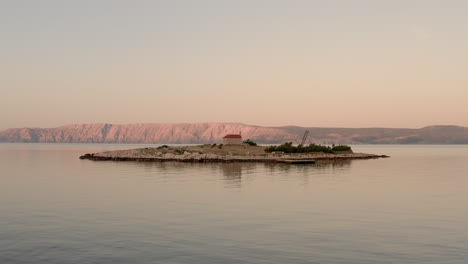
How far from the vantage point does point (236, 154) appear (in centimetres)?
11275

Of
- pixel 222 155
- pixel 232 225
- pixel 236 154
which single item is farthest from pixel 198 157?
pixel 232 225

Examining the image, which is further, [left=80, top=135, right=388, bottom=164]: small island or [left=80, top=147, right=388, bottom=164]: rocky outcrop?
[left=80, top=135, right=388, bottom=164]: small island

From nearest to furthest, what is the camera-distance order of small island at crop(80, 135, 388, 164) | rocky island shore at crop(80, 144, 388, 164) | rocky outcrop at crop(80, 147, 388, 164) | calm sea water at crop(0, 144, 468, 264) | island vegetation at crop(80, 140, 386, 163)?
calm sea water at crop(0, 144, 468, 264) → rocky outcrop at crop(80, 147, 388, 164) → rocky island shore at crop(80, 144, 388, 164) → small island at crop(80, 135, 388, 164) → island vegetation at crop(80, 140, 386, 163)

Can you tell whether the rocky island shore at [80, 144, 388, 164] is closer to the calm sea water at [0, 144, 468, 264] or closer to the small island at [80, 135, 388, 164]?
the small island at [80, 135, 388, 164]

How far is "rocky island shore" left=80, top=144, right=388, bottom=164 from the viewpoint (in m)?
103

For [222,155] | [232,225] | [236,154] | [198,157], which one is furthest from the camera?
[236,154]

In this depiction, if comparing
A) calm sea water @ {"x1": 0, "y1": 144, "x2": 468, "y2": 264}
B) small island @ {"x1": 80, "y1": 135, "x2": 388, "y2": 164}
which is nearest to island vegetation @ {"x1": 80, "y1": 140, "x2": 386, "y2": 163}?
small island @ {"x1": 80, "y1": 135, "x2": 388, "y2": 164}

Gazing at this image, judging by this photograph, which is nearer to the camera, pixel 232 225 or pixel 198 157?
pixel 232 225

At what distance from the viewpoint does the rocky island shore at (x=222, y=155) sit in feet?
339

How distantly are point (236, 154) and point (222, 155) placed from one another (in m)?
5.10

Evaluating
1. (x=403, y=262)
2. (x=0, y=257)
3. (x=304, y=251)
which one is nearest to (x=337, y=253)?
(x=304, y=251)

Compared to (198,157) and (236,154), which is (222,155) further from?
(198,157)

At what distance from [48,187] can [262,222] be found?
30.3 metres

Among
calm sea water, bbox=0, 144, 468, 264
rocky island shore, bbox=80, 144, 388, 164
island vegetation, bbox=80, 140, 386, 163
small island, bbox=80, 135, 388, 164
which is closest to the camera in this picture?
calm sea water, bbox=0, 144, 468, 264
